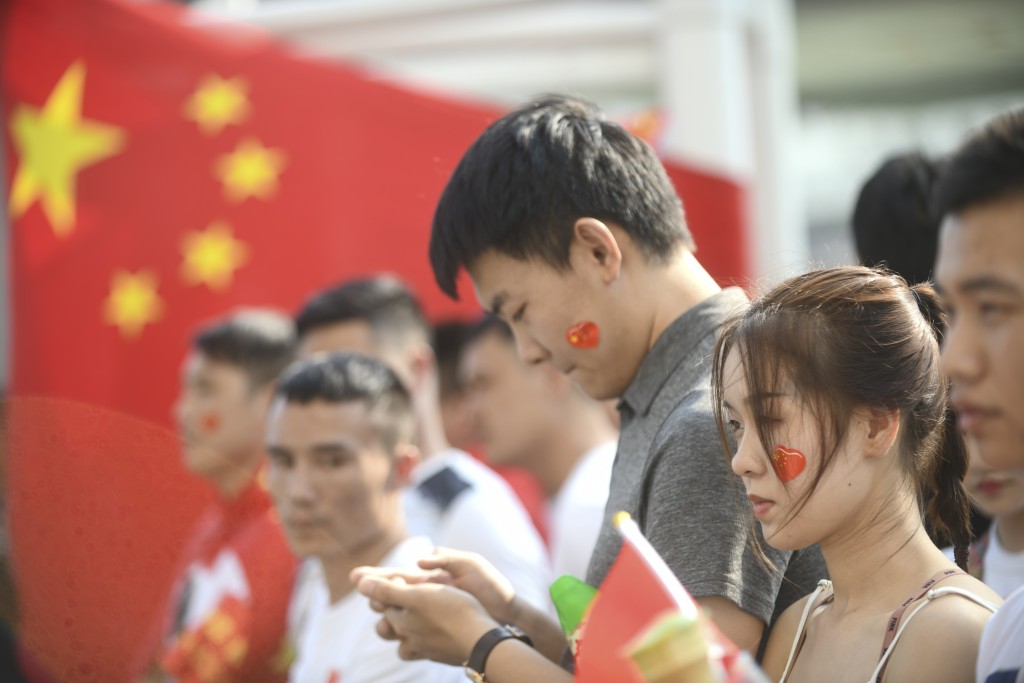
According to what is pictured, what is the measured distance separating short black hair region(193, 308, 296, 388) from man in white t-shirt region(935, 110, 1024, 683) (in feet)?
9.98

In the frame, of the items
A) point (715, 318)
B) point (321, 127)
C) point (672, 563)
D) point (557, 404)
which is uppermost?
point (321, 127)

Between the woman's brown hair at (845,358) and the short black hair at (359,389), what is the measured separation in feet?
4.48

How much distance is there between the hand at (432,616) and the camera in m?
1.93

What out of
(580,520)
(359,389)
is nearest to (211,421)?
(359,389)

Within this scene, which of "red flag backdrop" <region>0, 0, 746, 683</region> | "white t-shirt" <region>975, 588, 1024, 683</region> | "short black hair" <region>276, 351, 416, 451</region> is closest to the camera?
"white t-shirt" <region>975, 588, 1024, 683</region>

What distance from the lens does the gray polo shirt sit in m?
1.79

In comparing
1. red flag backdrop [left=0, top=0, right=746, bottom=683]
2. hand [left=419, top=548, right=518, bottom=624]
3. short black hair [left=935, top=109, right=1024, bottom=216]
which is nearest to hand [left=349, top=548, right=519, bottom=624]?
hand [left=419, top=548, right=518, bottom=624]

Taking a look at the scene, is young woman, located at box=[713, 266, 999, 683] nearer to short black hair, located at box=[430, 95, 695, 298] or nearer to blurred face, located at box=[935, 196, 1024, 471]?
blurred face, located at box=[935, 196, 1024, 471]

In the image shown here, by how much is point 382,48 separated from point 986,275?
4458mm

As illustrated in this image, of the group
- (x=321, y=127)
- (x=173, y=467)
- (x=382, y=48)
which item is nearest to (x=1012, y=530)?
(x=173, y=467)

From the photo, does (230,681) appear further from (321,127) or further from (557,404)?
(321,127)

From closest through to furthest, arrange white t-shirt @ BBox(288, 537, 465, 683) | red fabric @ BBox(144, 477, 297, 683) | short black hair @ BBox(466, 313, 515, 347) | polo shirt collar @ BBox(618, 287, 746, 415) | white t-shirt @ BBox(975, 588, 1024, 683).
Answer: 1. white t-shirt @ BBox(975, 588, 1024, 683)
2. polo shirt collar @ BBox(618, 287, 746, 415)
3. red fabric @ BBox(144, 477, 297, 683)
4. white t-shirt @ BBox(288, 537, 465, 683)
5. short black hair @ BBox(466, 313, 515, 347)

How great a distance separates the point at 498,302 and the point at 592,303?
0.16 metres

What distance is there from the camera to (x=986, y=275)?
63.1 inches
